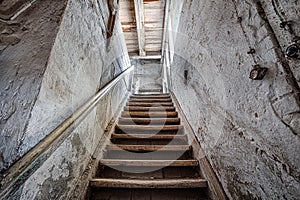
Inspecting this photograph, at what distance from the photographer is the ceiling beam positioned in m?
3.94

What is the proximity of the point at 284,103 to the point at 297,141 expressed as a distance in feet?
0.43

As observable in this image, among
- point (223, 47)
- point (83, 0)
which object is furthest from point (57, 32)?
point (223, 47)

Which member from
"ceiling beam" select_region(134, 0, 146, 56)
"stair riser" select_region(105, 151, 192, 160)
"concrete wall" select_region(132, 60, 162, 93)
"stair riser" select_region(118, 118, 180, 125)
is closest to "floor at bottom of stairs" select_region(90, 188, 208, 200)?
"stair riser" select_region(105, 151, 192, 160)

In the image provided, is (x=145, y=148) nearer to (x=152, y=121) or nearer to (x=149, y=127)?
(x=149, y=127)

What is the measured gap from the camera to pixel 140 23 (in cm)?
458

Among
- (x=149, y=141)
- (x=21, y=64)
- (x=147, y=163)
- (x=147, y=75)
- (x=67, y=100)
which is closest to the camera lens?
(x=21, y=64)

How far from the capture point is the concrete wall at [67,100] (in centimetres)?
65

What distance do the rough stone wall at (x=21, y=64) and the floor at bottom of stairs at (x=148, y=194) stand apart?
86 centimetres

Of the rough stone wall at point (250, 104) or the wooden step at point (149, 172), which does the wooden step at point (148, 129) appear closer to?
the wooden step at point (149, 172)

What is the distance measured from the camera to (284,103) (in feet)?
1.88

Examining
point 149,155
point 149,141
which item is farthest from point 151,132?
point 149,155

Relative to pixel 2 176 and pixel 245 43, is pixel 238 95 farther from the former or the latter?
pixel 2 176

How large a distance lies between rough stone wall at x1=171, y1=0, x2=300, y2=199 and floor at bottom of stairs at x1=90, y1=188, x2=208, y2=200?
27 cm

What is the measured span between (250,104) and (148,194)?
0.96m
